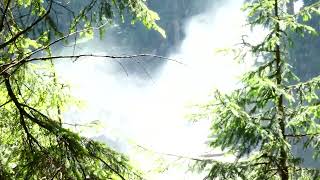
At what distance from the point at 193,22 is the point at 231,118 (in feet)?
169

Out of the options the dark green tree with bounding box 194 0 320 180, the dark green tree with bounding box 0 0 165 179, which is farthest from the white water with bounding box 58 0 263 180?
the dark green tree with bounding box 0 0 165 179

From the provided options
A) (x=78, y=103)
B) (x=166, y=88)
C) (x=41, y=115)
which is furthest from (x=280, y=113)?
(x=166, y=88)

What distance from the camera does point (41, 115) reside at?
2.89 meters

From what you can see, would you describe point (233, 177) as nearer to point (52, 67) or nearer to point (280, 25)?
point (280, 25)

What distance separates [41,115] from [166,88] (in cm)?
4564

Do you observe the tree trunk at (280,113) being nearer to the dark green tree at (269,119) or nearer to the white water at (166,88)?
the dark green tree at (269,119)

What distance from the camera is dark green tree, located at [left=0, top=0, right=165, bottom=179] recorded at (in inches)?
101

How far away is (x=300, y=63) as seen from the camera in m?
35.7

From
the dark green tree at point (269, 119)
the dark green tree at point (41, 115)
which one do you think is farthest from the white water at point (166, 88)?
the dark green tree at point (41, 115)

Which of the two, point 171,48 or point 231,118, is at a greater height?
point 171,48

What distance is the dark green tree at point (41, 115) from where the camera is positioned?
256 centimetres

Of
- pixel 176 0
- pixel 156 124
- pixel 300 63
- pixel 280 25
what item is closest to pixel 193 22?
pixel 176 0

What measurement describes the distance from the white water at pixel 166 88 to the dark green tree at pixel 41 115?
34.2 meters

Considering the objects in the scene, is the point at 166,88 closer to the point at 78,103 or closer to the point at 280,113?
the point at 280,113
